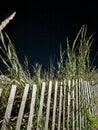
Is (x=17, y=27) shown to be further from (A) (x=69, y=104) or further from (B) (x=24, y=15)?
(A) (x=69, y=104)

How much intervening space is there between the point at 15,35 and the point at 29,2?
2.86 feet

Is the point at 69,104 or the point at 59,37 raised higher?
the point at 59,37

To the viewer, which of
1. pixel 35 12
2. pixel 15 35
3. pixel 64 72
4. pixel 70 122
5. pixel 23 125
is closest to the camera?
pixel 23 125

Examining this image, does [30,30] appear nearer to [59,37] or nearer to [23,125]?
[59,37]

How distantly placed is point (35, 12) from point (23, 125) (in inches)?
186

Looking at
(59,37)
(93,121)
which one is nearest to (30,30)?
(59,37)

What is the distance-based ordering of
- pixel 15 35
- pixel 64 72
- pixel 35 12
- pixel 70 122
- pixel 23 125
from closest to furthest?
pixel 23 125
pixel 70 122
pixel 64 72
pixel 15 35
pixel 35 12

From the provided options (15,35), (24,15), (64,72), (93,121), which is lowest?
(93,121)

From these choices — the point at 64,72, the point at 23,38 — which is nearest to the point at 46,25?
the point at 23,38

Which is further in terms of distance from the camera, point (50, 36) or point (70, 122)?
point (50, 36)

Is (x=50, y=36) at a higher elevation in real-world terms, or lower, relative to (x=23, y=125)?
higher

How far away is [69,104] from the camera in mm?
2824

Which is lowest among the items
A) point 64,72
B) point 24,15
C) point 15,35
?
point 64,72

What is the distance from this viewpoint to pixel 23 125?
2.46 m
